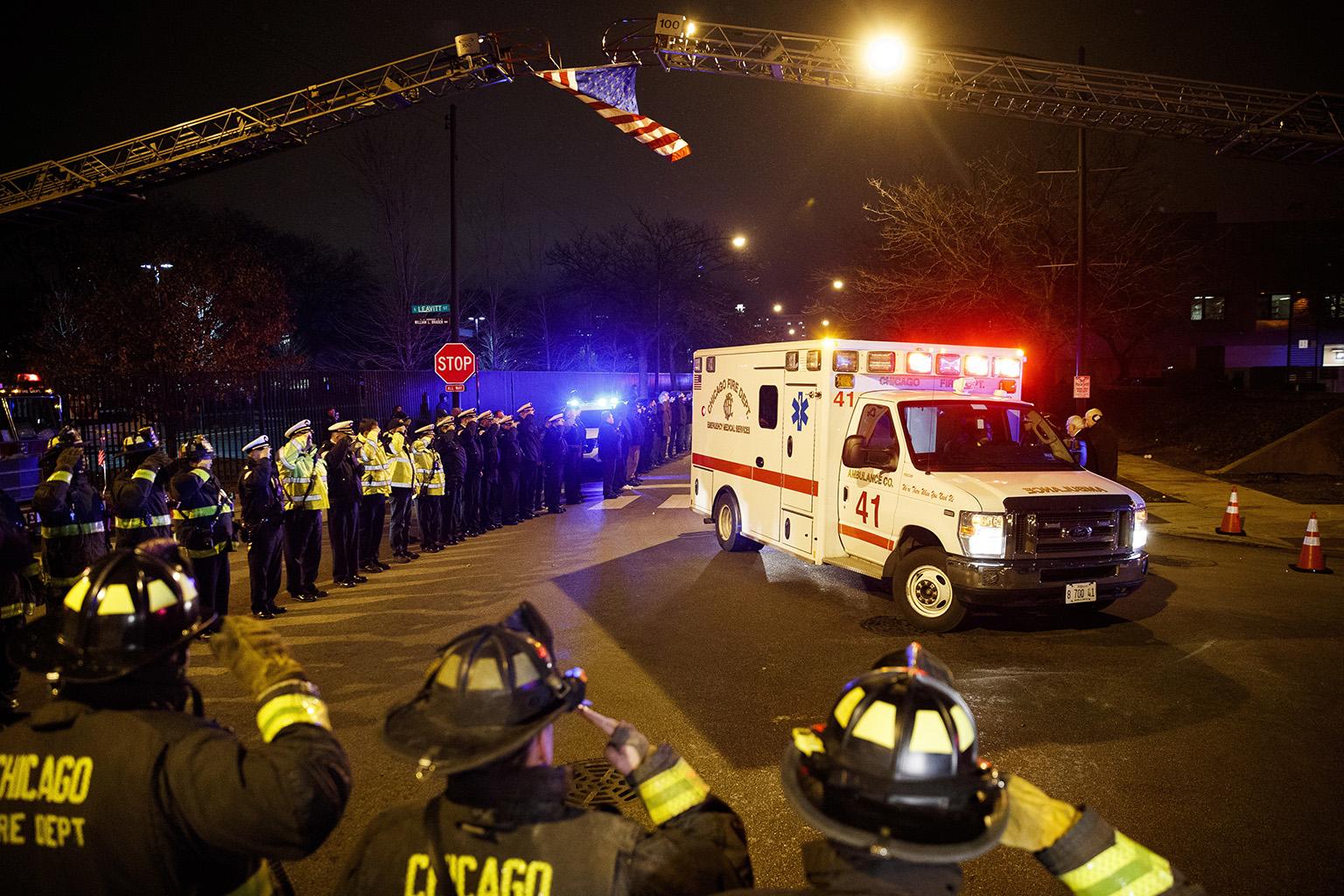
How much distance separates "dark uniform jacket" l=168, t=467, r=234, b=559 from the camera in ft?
24.6

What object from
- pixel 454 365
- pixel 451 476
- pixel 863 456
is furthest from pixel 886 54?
pixel 451 476

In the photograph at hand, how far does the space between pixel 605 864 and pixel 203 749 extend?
3.14ft

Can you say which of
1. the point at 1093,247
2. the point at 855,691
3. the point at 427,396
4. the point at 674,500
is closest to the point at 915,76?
the point at 674,500

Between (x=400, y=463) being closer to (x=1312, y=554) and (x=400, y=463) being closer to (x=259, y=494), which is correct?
(x=259, y=494)

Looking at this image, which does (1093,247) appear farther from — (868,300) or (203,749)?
(203,749)

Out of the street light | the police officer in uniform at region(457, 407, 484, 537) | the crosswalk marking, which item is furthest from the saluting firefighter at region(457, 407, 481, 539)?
the street light

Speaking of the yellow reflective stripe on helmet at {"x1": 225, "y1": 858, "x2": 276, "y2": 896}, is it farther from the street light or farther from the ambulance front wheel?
the street light

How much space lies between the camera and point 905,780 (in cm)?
158

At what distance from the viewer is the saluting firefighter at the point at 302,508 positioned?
8.89m

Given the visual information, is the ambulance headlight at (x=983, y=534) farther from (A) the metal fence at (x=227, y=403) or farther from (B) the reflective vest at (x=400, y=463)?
(A) the metal fence at (x=227, y=403)

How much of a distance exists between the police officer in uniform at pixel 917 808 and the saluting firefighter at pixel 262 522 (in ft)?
25.2

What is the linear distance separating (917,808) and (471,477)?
1214 centimetres

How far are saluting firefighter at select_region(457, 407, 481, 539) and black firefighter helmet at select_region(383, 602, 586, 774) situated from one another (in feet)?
37.2

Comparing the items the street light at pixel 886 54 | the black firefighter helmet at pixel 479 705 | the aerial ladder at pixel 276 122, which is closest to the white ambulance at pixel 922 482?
the black firefighter helmet at pixel 479 705
